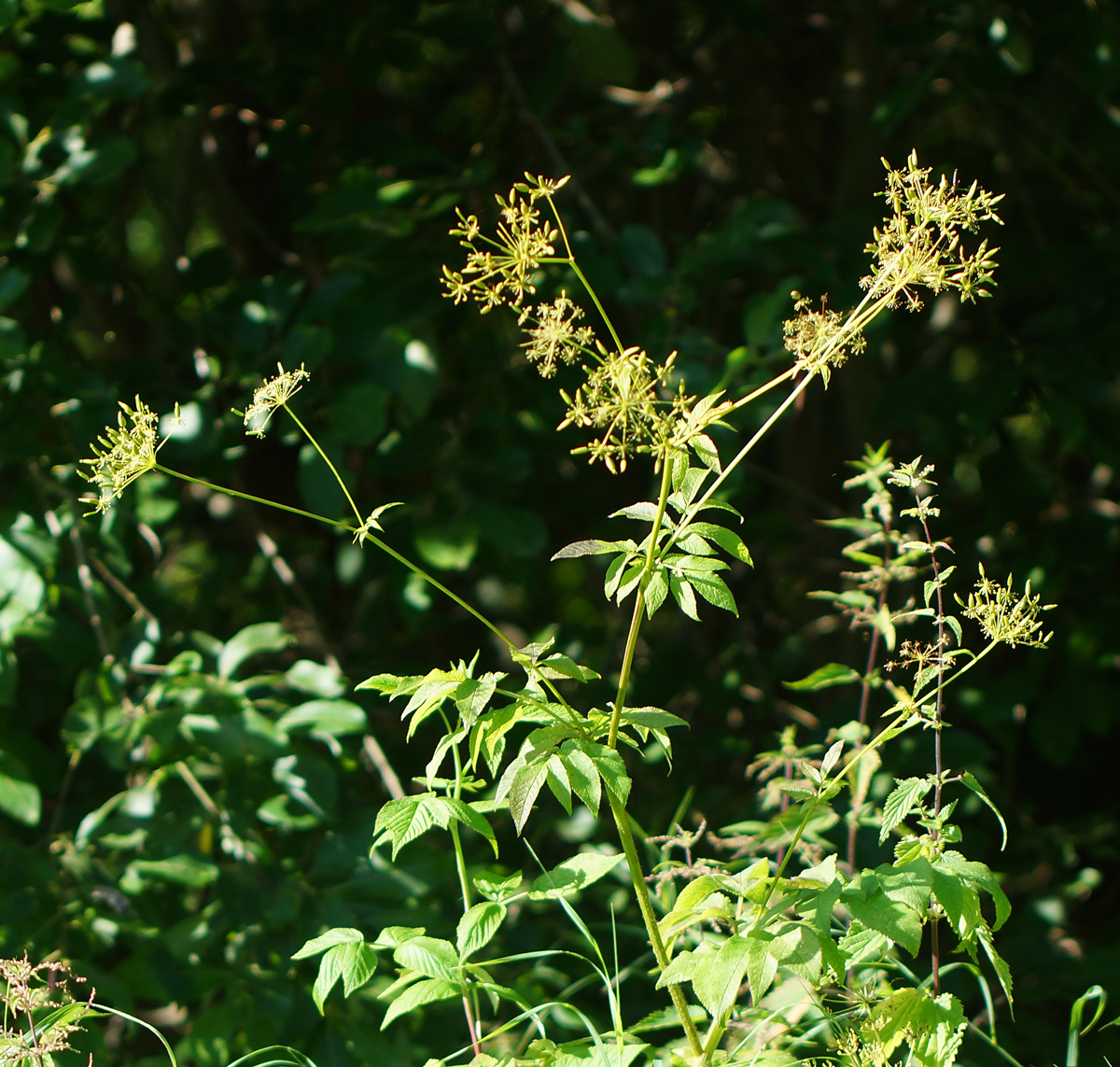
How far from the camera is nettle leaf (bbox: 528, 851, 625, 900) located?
67 centimetres

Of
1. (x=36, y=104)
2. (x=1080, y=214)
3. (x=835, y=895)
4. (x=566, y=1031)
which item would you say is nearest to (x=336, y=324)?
(x=36, y=104)

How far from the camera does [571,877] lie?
2.26 feet

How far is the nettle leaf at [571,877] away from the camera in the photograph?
67 centimetres

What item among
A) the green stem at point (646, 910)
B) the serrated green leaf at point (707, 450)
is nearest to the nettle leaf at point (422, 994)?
the green stem at point (646, 910)

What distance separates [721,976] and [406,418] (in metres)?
1.00

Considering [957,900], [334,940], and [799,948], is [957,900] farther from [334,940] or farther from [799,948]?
[334,940]

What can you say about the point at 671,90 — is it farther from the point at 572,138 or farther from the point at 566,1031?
the point at 566,1031

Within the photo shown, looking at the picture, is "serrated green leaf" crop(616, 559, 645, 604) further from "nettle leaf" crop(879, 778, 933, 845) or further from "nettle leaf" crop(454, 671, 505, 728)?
"nettle leaf" crop(879, 778, 933, 845)

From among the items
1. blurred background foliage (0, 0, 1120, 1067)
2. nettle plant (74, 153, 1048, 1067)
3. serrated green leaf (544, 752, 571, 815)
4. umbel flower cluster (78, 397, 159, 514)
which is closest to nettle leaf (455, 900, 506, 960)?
nettle plant (74, 153, 1048, 1067)

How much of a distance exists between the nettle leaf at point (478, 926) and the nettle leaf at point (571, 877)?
29 mm

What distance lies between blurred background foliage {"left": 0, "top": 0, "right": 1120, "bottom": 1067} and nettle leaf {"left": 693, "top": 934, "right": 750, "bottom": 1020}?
591 millimetres

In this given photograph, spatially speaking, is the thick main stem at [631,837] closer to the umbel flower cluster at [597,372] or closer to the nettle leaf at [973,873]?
the umbel flower cluster at [597,372]

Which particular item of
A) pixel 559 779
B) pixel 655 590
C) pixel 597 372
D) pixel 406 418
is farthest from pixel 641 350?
pixel 406 418

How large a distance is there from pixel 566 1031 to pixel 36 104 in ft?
4.43
